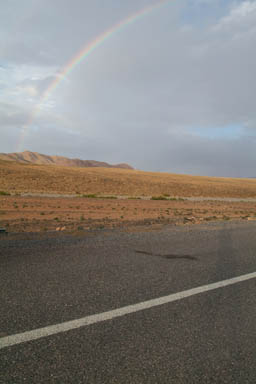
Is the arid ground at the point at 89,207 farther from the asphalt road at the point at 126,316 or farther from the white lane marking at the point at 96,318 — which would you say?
the white lane marking at the point at 96,318

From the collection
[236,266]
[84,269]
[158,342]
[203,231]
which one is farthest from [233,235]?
[158,342]

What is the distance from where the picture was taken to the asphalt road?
2.39 meters

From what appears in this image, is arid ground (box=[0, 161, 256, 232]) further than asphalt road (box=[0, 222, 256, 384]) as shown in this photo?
Yes

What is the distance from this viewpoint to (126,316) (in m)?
3.29

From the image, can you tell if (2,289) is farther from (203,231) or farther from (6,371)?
(203,231)

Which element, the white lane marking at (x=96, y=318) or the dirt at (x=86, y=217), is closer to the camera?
the white lane marking at (x=96, y=318)

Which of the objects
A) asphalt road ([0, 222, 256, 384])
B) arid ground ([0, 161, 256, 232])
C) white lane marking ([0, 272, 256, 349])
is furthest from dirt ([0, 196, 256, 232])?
white lane marking ([0, 272, 256, 349])

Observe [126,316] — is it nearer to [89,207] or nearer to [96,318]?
[96,318]

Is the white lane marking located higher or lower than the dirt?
higher

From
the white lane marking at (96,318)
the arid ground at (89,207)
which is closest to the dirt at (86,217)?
the arid ground at (89,207)

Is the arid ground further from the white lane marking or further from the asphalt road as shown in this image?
the white lane marking

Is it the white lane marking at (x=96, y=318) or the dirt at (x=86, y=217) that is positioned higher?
the white lane marking at (x=96, y=318)

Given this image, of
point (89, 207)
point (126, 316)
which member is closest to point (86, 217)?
point (89, 207)

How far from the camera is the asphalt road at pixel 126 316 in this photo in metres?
2.39
